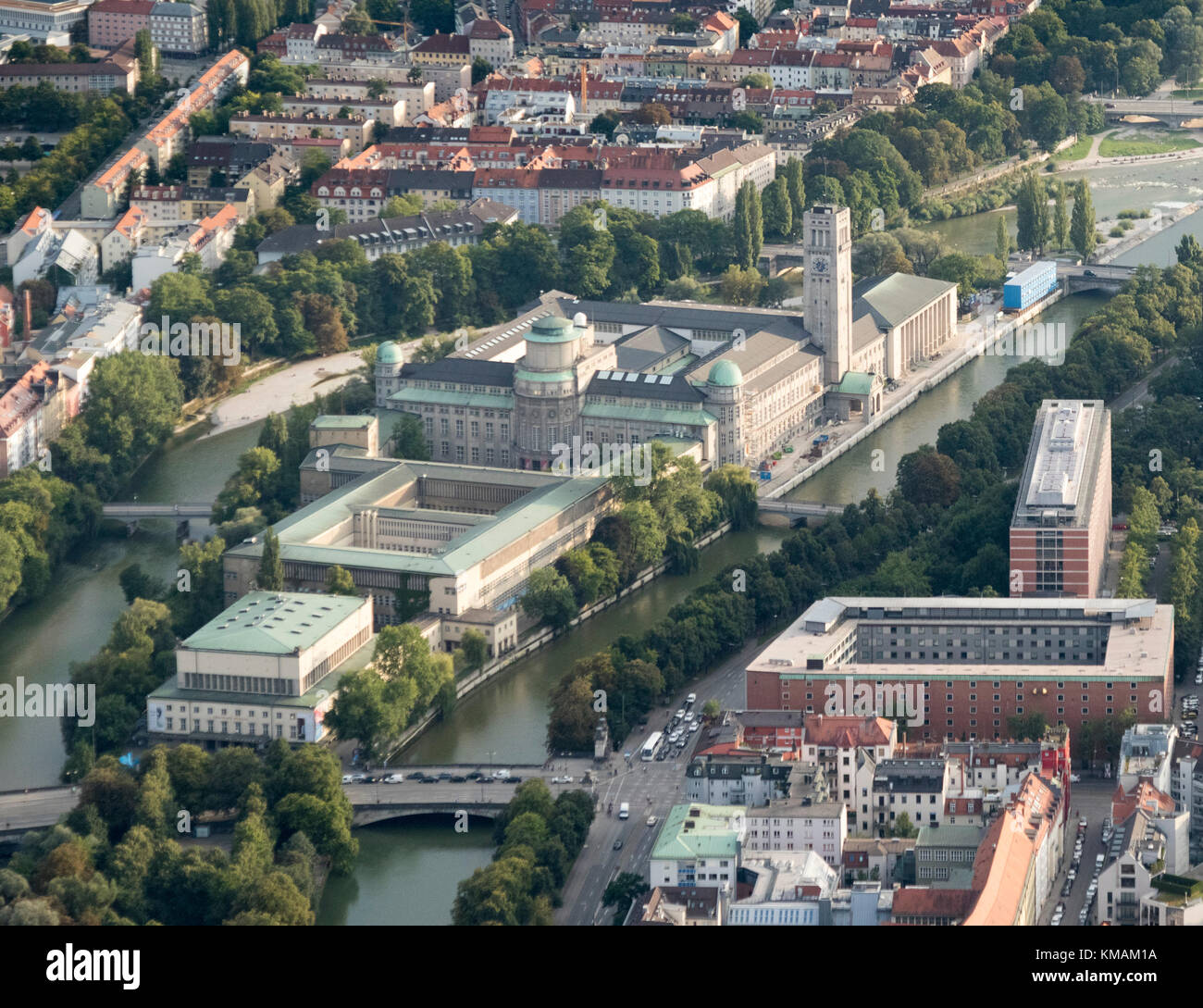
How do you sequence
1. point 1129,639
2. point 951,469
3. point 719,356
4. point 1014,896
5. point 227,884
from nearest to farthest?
point 1014,896, point 227,884, point 1129,639, point 951,469, point 719,356

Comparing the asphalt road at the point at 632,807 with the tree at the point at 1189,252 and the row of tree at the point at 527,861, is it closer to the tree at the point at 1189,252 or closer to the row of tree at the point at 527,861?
the row of tree at the point at 527,861

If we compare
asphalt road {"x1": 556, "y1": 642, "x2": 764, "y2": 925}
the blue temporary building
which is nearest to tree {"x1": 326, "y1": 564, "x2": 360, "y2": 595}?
asphalt road {"x1": 556, "y1": 642, "x2": 764, "y2": 925}

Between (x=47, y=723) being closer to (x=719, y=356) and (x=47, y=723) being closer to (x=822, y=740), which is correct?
(x=822, y=740)

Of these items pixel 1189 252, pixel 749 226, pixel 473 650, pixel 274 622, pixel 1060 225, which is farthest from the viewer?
pixel 1060 225

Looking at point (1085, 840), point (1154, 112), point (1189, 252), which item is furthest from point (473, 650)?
point (1154, 112)

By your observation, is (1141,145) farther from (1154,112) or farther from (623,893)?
(623,893)

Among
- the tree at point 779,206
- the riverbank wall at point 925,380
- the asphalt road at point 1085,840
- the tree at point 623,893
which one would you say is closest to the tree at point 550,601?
the riverbank wall at point 925,380

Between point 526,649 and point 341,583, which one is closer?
point 341,583

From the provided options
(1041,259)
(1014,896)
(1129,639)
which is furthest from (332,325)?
(1014,896)
